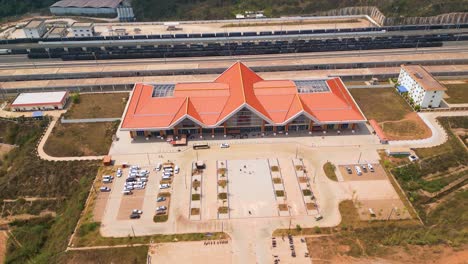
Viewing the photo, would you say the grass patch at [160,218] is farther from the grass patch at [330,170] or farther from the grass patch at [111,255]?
the grass patch at [330,170]

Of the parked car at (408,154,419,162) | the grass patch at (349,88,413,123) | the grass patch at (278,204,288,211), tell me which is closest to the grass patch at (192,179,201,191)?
the grass patch at (278,204,288,211)

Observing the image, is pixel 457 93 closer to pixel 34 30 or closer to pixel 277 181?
pixel 277 181

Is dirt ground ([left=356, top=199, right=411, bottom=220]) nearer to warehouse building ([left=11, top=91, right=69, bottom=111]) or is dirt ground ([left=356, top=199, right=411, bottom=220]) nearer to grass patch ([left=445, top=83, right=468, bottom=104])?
grass patch ([left=445, top=83, right=468, bottom=104])

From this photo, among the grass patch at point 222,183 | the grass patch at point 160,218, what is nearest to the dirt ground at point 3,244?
the grass patch at point 160,218

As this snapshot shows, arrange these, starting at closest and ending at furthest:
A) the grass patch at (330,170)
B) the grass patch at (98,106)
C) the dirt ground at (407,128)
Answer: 1. the grass patch at (330,170)
2. the dirt ground at (407,128)
3. the grass patch at (98,106)

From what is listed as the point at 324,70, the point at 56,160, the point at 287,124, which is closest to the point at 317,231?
the point at 287,124

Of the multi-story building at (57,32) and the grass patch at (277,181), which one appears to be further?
the multi-story building at (57,32)
